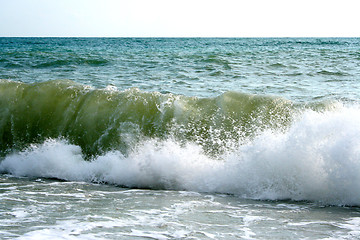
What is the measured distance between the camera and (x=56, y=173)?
559 cm

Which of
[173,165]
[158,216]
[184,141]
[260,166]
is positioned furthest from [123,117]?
[158,216]

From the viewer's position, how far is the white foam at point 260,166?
4.46 m

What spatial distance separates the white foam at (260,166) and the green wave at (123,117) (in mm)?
273

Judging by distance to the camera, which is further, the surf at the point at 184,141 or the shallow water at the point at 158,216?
the surf at the point at 184,141

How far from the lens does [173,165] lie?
5168 mm

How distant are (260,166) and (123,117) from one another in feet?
7.53

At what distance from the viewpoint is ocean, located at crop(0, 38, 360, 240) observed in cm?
355

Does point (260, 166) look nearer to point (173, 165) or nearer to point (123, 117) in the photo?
point (173, 165)

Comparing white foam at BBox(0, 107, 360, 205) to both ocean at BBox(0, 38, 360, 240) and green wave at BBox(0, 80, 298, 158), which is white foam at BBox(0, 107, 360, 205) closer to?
ocean at BBox(0, 38, 360, 240)

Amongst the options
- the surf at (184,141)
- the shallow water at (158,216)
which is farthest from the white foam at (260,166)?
the shallow water at (158,216)

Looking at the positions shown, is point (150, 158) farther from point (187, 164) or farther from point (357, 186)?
point (357, 186)

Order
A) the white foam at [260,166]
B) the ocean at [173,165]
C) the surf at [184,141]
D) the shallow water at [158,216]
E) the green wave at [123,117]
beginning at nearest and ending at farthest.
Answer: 1. the shallow water at [158,216]
2. the ocean at [173,165]
3. the white foam at [260,166]
4. the surf at [184,141]
5. the green wave at [123,117]

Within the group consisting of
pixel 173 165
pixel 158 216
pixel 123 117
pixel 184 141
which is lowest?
pixel 158 216

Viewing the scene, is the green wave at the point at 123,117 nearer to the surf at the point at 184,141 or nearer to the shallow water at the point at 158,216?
the surf at the point at 184,141
